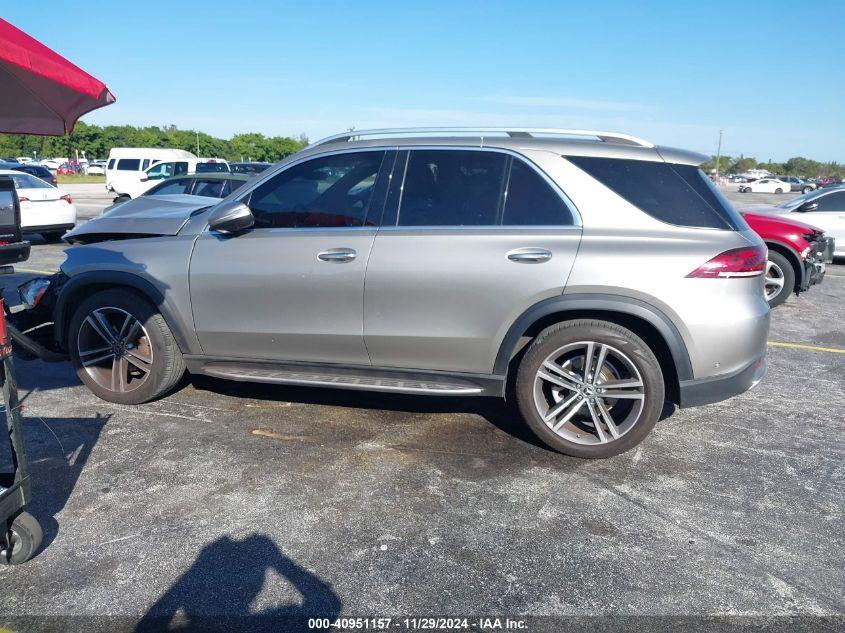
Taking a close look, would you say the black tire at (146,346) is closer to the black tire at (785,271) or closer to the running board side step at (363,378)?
the running board side step at (363,378)

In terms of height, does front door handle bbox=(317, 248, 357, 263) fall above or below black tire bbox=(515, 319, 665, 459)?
above

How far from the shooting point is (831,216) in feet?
41.2

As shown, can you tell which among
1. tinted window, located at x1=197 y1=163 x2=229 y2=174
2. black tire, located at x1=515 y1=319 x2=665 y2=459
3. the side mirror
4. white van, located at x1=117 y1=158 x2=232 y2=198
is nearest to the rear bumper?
black tire, located at x1=515 y1=319 x2=665 y2=459

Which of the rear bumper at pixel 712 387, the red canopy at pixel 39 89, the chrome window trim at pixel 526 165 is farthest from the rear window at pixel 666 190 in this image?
the red canopy at pixel 39 89

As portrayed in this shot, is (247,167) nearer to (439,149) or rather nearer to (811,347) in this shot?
(811,347)

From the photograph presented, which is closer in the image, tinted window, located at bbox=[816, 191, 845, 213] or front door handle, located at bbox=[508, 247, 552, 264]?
front door handle, located at bbox=[508, 247, 552, 264]

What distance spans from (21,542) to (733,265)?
377cm

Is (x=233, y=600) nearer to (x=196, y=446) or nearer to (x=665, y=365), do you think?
(x=196, y=446)

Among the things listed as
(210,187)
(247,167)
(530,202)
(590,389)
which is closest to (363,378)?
(590,389)

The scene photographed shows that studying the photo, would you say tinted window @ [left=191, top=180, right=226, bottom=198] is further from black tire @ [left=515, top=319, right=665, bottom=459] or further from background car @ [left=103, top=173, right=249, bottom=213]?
black tire @ [left=515, top=319, right=665, bottom=459]

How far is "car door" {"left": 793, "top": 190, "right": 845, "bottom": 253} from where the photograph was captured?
12422 millimetres

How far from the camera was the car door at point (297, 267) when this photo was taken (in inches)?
165

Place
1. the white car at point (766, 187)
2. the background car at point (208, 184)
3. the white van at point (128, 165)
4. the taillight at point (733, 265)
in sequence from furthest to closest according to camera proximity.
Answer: the white car at point (766, 187) → the white van at point (128, 165) → the background car at point (208, 184) → the taillight at point (733, 265)

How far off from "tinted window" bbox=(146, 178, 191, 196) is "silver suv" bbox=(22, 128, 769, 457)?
868 cm
